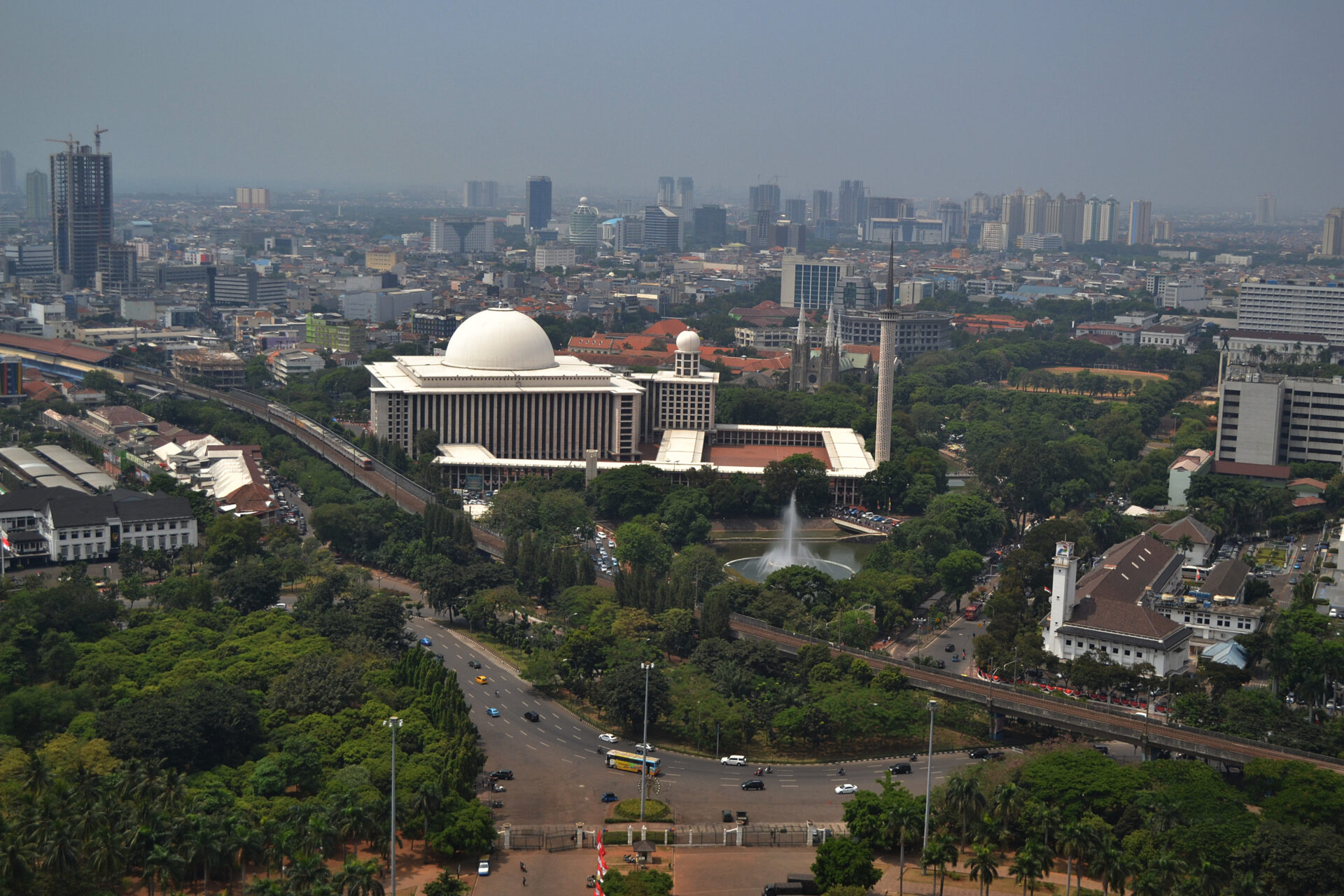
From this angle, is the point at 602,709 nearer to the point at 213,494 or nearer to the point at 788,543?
the point at 788,543

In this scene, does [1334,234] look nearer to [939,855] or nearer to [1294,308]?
[1294,308]

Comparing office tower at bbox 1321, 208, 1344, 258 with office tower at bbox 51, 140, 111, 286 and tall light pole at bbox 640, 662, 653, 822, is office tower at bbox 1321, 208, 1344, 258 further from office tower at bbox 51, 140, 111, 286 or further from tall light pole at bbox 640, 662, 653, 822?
tall light pole at bbox 640, 662, 653, 822

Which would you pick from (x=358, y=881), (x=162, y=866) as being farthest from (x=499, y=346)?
(x=358, y=881)

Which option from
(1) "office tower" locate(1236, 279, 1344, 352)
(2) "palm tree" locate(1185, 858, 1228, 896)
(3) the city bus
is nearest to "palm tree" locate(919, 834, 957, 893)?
(2) "palm tree" locate(1185, 858, 1228, 896)

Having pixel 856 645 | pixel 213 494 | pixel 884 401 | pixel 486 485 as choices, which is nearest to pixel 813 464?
pixel 884 401

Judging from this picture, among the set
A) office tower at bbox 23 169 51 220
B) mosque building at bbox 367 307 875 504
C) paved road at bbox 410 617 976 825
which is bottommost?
paved road at bbox 410 617 976 825

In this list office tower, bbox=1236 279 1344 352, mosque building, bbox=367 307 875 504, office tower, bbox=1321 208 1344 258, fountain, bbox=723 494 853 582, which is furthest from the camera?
office tower, bbox=1321 208 1344 258
